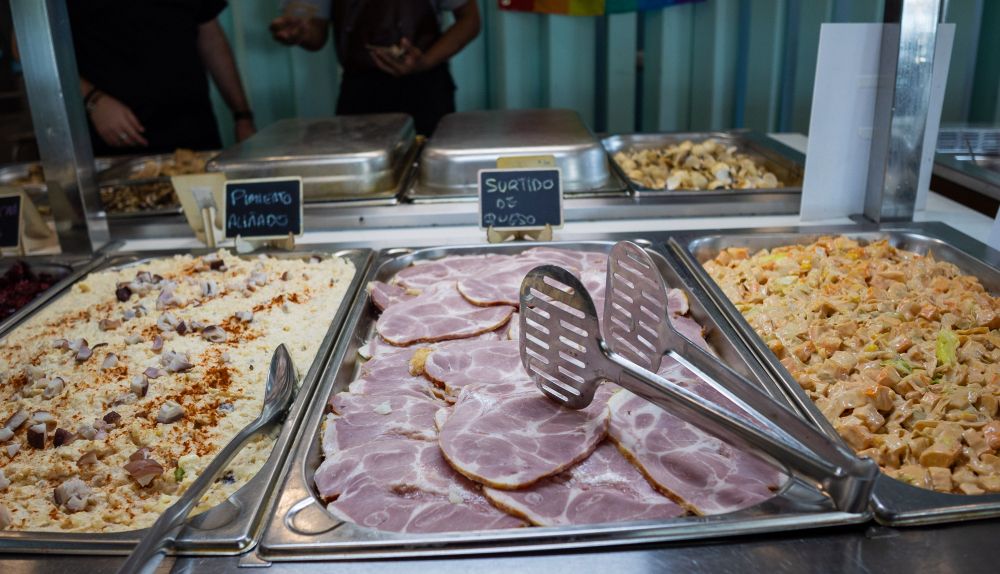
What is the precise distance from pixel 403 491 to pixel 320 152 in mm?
1565

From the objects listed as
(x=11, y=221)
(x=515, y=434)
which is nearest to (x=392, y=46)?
(x=11, y=221)

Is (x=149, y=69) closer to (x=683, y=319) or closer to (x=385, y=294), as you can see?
(x=385, y=294)

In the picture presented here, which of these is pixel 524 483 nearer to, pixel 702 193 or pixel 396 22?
pixel 702 193

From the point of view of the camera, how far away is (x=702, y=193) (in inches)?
88.7

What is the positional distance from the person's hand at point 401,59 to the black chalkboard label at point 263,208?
184 cm

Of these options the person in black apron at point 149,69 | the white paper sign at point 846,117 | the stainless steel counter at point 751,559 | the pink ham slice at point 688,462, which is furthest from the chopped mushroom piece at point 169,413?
the person in black apron at point 149,69

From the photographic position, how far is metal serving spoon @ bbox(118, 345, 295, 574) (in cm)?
90

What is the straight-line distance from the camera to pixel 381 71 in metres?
3.86

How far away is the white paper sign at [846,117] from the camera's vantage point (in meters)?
1.93

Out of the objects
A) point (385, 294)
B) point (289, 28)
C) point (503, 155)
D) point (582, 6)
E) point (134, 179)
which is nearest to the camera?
point (385, 294)

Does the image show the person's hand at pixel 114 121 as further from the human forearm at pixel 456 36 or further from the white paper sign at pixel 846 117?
the white paper sign at pixel 846 117

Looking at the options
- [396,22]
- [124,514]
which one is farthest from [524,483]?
[396,22]

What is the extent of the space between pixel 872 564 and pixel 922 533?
4.1 inches

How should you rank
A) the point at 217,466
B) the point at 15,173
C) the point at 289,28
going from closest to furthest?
the point at 217,466
the point at 15,173
the point at 289,28
